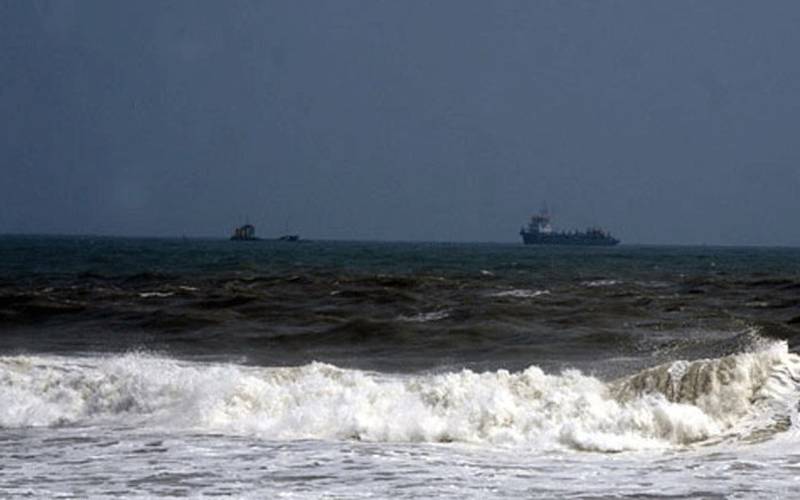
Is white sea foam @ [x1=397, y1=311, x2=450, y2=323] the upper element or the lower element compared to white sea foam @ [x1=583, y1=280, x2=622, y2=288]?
lower

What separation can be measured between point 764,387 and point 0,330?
18622 mm

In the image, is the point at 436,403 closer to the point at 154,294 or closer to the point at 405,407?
the point at 405,407

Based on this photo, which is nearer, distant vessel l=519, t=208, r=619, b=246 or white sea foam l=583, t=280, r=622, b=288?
white sea foam l=583, t=280, r=622, b=288

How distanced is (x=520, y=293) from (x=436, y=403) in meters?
22.4

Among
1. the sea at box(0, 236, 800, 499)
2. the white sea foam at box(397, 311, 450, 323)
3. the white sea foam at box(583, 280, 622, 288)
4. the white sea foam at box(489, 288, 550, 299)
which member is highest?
the white sea foam at box(583, 280, 622, 288)

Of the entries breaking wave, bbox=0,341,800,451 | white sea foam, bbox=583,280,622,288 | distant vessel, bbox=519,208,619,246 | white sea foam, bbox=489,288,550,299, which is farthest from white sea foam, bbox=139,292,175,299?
distant vessel, bbox=519,208,619,246

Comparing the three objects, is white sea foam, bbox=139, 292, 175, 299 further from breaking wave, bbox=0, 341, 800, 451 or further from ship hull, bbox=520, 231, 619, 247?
ship hull, bbox=520, 231, 619, 247

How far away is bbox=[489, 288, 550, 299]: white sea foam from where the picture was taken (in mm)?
35094

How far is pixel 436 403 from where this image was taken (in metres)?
14.7

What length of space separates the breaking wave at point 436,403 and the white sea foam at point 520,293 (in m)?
17.9

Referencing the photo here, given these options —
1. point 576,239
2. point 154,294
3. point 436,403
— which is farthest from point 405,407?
point 576,239

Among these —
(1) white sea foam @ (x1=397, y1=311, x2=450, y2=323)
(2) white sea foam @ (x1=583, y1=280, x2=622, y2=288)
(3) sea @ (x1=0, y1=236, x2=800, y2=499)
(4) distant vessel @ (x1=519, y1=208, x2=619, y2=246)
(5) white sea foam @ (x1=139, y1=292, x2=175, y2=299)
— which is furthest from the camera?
(4) distant vessel @ (x1=519, y1=208, x2=619, y2=246)

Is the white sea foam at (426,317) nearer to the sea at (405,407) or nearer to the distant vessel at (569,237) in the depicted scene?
the sea at (405,407)

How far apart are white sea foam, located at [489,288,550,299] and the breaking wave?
17914 mm
